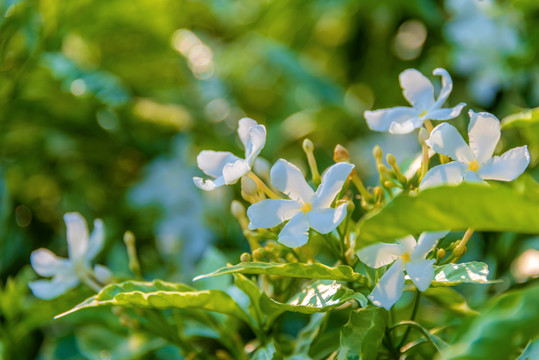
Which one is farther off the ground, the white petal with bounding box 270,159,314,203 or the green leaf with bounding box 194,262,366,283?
the white petal with bounding box 270,159,314,203

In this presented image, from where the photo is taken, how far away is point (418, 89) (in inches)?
31.7

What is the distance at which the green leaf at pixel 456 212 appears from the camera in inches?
→ 19.6

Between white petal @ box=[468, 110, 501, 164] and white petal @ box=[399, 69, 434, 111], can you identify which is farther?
white petal @ box=[399, 69, 434, 111]

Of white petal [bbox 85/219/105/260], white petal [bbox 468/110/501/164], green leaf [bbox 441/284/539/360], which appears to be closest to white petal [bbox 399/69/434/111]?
white petal [bbox 468/110/501/164]

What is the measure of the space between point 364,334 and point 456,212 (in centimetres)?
22

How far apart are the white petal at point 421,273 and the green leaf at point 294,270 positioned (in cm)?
7

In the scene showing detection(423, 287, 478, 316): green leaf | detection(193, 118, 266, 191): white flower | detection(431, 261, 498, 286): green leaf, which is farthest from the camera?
detection(423, 287, 478, 316): green leaf

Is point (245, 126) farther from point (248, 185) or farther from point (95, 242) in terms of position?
point (95, 242)

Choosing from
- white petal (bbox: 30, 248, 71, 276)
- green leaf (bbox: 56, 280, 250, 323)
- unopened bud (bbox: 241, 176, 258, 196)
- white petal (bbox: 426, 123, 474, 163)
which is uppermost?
white petal (bbox: 426, 123, 474, 163)

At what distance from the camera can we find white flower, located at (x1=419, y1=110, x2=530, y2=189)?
0.67 m

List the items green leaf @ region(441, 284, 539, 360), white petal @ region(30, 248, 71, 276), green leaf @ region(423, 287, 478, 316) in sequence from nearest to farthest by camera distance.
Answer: green leaf @ region(441, 284, 539, 360) < green leaf @ region(423, 287, 478, 316) < white petal @ region(30, 248, 71, 276)

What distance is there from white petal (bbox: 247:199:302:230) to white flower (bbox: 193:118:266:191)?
62 millimetres

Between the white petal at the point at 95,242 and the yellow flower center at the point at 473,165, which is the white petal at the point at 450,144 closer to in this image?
the yellow flower center at the point at 473,165

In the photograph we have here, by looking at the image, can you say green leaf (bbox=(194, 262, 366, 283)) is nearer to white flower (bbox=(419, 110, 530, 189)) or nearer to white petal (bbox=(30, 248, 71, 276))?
white flower (bbox=(419, 110, 530, 189))
